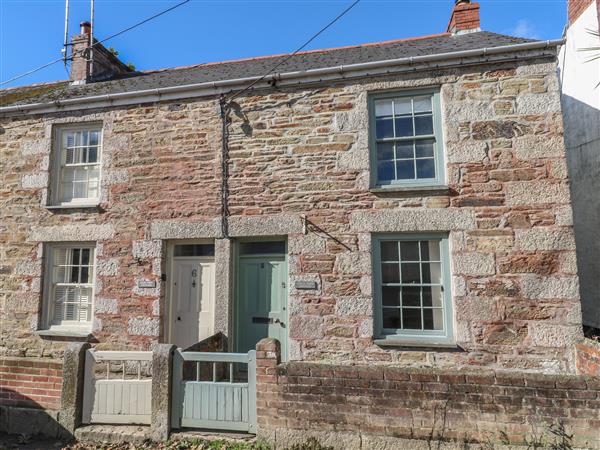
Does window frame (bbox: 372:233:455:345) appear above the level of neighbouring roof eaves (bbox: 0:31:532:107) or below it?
below

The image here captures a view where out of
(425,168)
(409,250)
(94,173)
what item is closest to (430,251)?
(409,250)

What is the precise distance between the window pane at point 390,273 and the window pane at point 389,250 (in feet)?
0.32

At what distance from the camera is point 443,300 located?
5922 millimetres

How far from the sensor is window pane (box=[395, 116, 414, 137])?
20.8 ft

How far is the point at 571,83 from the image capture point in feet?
29.1

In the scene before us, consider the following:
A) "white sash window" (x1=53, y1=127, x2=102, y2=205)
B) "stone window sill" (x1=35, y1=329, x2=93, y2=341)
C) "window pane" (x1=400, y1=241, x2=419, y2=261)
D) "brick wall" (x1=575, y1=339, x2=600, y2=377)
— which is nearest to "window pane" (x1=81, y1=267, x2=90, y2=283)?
"stone window sill" (x1=35, y1=329, x2=93, y2=341)

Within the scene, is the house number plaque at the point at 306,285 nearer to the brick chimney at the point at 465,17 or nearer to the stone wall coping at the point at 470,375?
the stone wall coping at the point at 470,375

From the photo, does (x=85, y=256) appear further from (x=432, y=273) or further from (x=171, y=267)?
(x=432, y=273)

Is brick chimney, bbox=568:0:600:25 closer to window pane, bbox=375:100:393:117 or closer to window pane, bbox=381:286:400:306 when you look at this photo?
window pane, bbox=375:100:393:117

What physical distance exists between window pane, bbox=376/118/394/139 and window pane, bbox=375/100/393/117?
3.8 inches

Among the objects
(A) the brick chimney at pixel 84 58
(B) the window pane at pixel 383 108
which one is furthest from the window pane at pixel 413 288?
(A) the brick chimney at pixel 84 58

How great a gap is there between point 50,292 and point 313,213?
17.4ft

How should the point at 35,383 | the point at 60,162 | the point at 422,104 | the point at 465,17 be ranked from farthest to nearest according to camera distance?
the point at 465,17
the point at 60,162
the point at 422,104
the point at 35,383

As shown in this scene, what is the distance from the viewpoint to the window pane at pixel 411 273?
6060 mm
